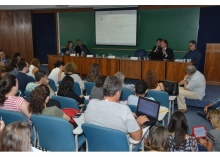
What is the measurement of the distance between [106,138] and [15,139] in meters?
0.93

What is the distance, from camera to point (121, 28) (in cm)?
988

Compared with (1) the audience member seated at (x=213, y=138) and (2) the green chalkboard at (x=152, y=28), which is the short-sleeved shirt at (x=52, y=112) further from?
(2) the green chalkboard at (x=152, y=28)

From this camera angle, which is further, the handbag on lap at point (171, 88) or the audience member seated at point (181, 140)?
the handbag on lap at point (171, 88)

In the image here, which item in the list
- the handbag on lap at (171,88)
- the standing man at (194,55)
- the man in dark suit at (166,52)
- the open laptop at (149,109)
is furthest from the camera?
the man in dark suit at (166,52)

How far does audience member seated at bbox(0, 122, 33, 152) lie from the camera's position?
5.74 ft

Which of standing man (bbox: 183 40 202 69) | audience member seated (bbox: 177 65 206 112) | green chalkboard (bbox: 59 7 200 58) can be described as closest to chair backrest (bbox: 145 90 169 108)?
audience member seated (bbox: 177 65 206 112)

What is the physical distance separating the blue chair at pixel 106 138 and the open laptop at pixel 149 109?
2.00 ft

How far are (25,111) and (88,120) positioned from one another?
0.90 m

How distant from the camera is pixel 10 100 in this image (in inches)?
120

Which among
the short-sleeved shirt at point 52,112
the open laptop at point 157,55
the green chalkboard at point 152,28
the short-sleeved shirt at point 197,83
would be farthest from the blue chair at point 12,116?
the green chalkboard at point 152,28

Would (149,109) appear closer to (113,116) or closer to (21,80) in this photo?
(113,116)

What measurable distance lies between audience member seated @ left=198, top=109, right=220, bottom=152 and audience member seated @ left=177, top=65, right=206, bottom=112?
2.31m

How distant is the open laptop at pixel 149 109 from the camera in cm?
302
